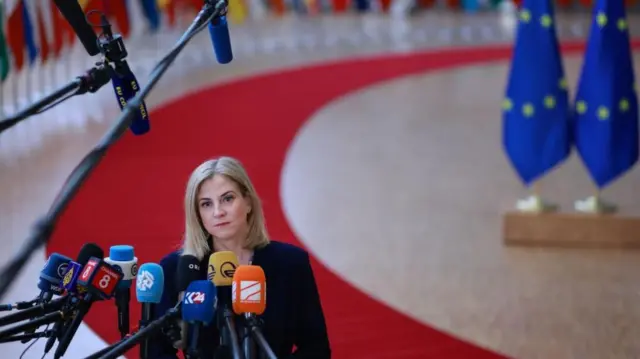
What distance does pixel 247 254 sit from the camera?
3.09 metres

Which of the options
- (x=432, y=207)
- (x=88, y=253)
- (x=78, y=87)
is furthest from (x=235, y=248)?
(x=432, y=207)

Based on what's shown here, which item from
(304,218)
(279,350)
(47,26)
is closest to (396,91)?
(47,26)

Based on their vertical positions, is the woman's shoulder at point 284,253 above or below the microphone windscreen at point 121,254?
below

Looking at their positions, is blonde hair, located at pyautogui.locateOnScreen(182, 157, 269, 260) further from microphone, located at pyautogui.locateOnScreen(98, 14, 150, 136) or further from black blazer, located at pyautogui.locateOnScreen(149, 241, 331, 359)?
microphone, located at pyautogui.locateOnScreen(98, 14, 150, 136)

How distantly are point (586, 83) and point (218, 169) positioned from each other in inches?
142

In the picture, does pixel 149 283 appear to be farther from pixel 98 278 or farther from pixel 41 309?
pixel 41 309

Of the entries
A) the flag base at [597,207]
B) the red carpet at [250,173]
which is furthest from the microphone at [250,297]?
the flag base at [597,207]

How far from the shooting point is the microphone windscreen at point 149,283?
2684 millimetres

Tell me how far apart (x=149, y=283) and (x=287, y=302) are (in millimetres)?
513

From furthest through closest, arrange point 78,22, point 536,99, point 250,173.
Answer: point 250,173, point 536,99, point 78,22

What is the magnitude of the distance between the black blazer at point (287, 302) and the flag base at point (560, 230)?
129 inches

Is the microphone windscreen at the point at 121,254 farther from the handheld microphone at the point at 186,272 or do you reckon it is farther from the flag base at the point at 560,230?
the flag base at the point at 560,230

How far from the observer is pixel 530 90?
6176 mm

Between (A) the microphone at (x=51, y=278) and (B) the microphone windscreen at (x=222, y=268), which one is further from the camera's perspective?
(A) the microphone at (x=51, y=278)
